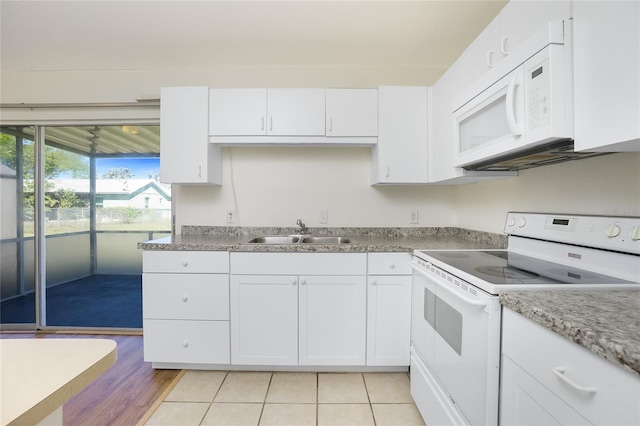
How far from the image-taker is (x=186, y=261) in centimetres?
201

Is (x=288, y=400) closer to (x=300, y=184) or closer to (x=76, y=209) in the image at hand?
(x=300, y=184)

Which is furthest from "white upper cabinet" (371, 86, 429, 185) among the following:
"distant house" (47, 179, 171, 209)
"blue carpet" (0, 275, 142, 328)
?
"blue carpet" (0, 275, 142, 328)

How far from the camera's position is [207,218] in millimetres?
2656

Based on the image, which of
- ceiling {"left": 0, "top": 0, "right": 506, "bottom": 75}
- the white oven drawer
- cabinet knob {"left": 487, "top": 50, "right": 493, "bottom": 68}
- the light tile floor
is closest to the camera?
the white oven drawer

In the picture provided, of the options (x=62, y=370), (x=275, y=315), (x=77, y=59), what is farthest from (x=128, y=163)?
(x=62, y=370)

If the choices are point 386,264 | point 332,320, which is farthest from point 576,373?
point 332,320

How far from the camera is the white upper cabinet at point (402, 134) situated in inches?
89.5

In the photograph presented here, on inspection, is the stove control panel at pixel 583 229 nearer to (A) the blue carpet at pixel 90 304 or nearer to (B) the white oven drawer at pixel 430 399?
(B) the white oven drawer at pixel 430 399

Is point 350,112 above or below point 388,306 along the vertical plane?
above

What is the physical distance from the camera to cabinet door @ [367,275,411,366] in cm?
198

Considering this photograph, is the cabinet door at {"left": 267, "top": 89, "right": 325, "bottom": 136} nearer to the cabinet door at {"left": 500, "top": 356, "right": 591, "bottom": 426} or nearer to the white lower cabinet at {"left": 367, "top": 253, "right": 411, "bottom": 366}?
the white lower cabinet at {"left": 367, "top": 253, "right": 411, "bottom": 366}

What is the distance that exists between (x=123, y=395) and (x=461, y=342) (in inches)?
79.1

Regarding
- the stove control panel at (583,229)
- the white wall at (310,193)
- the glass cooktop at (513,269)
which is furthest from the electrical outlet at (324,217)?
the stove control panel at (583,229)

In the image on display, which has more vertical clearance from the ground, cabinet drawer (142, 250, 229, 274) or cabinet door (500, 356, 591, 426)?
cabinet drawer (142, 250, 229, 274)
